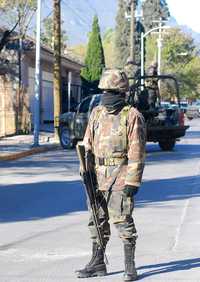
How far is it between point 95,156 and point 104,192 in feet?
1.15

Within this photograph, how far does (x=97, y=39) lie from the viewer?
60.2 metres

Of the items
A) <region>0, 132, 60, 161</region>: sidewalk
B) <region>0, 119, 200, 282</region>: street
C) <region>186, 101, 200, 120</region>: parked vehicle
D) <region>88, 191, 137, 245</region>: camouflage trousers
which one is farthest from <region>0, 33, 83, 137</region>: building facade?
<region>88, 191, 137, 245</region>: camouflage trousers

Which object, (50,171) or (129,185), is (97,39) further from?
(129,185)

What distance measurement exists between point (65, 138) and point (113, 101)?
18.3 meters

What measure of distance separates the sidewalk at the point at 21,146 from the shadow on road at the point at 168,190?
700 centimetres

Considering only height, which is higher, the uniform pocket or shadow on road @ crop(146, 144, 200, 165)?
the uniform pocket

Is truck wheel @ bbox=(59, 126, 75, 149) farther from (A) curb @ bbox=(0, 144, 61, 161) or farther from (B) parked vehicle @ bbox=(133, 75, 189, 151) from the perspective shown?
(B) parked vehicle @ bbox=(133, 75, 189, 151)

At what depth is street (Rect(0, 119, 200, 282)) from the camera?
734 centimetres

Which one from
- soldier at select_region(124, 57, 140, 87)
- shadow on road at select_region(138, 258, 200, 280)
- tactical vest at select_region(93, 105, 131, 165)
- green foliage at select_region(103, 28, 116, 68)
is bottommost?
shadow on road at select_region(138, 258, 200, 280)

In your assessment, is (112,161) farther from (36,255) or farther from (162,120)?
(162,120)

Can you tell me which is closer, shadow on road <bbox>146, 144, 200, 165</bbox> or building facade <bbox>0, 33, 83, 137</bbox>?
shadow on road <bbox>146, 144, 200, 165</bbox>

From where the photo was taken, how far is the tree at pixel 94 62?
187 feet

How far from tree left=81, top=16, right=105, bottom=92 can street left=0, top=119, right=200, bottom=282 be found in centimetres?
3937

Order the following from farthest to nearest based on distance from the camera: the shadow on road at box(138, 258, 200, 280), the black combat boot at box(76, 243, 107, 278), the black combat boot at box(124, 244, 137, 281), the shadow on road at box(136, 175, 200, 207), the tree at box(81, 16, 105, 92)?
the tree at box(81, 16, 105, 92) < the shadow on road at box(136, 175, 200, 207) < the shadow on road at box(138, 258, 200, 280) < the black combat boot at box(76, 243, 107, 278) < the black combat boot at box(124, 244, 137, 281)
